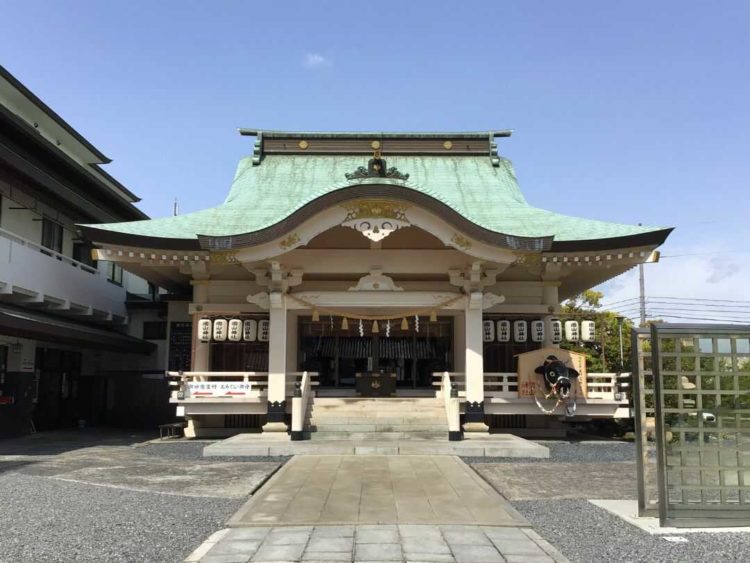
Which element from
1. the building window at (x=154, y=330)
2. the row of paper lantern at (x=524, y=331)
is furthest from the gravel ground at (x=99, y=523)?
the building window at (x=154, y=330)

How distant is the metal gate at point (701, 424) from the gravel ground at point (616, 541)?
349 millimetres

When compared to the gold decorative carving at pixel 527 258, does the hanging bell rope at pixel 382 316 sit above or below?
below

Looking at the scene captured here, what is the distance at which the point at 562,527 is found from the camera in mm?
6652

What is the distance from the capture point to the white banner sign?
1524cm

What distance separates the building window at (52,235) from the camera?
59.7 ft

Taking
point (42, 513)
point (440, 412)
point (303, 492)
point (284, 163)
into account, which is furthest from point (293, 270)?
point (42, 513)

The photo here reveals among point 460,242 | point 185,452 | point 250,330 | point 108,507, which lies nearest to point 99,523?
point 108,507

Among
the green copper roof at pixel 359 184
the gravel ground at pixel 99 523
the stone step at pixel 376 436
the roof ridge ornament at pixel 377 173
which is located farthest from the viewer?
the green copper roof at pixel 359 184

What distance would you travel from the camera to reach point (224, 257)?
48.6 ft

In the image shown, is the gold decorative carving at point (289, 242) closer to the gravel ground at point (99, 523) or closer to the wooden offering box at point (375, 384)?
the wooden offering box at point (375, 384)

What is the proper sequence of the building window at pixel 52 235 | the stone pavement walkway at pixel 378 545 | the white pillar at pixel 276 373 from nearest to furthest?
the stone pavement walkway at pixel 378 545
the white pillar at pixel 276 373
the building window at pixel 52 235

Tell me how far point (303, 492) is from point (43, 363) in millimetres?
13839

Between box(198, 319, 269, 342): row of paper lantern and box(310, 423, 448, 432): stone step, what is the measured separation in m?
3.34

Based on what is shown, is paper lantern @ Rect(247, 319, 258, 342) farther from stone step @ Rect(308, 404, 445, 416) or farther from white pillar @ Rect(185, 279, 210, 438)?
stone step @ Rect(308, 404, 445, 416)
